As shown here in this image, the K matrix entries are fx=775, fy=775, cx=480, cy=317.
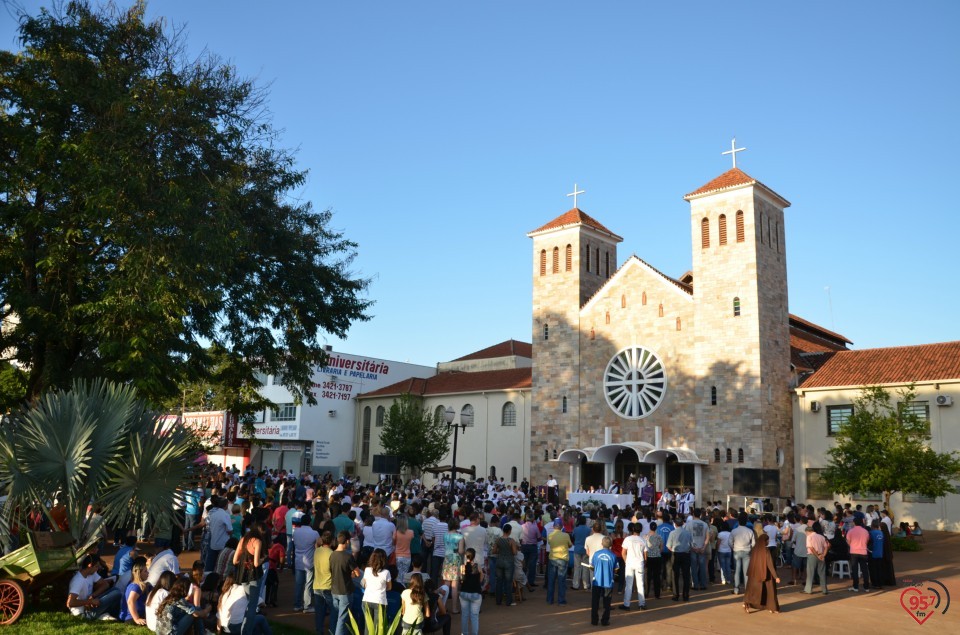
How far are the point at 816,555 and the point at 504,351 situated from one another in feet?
152

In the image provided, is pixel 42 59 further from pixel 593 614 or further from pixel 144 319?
pixel 593 614

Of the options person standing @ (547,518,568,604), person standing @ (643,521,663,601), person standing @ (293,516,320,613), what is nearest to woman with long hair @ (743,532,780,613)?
person standing @ (643,521,663,601)

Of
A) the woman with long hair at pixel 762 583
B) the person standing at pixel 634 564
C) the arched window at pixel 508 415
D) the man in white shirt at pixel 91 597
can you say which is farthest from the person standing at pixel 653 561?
the arched window at pixel 508 415

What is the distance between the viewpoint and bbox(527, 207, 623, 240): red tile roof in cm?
4266

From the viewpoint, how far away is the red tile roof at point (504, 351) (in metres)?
61.0

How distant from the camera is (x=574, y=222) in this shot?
Answer: 1671 inches

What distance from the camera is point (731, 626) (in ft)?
41.7

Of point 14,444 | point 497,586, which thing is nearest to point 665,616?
point 497,586

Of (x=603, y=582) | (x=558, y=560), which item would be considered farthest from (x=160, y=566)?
(x=558, y=560)

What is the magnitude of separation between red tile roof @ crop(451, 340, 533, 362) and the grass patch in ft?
163

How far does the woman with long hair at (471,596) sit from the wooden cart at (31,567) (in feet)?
19.4

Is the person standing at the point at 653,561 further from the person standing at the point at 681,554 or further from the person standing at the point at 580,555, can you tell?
A: the person standing at the point at 580,555

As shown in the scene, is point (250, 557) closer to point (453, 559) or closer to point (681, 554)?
point (453, 559)

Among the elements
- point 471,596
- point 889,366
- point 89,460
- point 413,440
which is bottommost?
point 471,596
